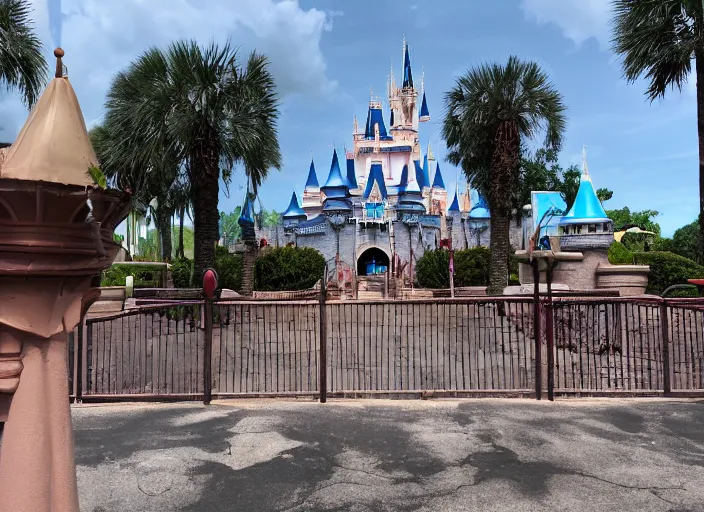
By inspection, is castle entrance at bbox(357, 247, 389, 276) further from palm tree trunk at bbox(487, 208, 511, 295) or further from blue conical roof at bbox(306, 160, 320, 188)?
palm tree trunk at bbox(487, 208, 511, 295)

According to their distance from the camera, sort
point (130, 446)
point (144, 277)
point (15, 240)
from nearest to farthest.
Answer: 1. point (15, 240)
2. point (130, 446)
3. point (144, 277)

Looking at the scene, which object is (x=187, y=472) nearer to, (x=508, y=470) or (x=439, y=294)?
(x=508, y=470)

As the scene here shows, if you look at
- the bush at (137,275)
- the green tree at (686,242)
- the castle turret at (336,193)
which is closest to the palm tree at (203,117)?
the bush at (137,275)

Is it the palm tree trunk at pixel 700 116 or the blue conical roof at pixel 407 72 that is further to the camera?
the blue conical roof at pixel 407 72

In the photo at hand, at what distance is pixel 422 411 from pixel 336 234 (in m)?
34.8

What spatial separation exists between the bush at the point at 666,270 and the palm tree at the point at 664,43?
38.3 inches

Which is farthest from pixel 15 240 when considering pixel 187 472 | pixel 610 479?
pixel 610 479

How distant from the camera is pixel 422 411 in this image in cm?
578

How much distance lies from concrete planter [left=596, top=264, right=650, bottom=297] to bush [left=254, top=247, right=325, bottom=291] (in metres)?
12.1

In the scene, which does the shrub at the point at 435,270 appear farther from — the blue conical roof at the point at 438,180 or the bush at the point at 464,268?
the blue conical roof at the point at 438,180

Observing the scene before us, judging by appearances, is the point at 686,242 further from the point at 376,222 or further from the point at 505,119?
the point at 376,222

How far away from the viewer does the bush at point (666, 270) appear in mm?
17688

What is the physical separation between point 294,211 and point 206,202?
101ft

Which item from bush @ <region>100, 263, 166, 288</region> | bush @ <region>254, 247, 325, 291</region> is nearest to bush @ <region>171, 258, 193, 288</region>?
bush @ <region>100, 263, 166, 288</region>
